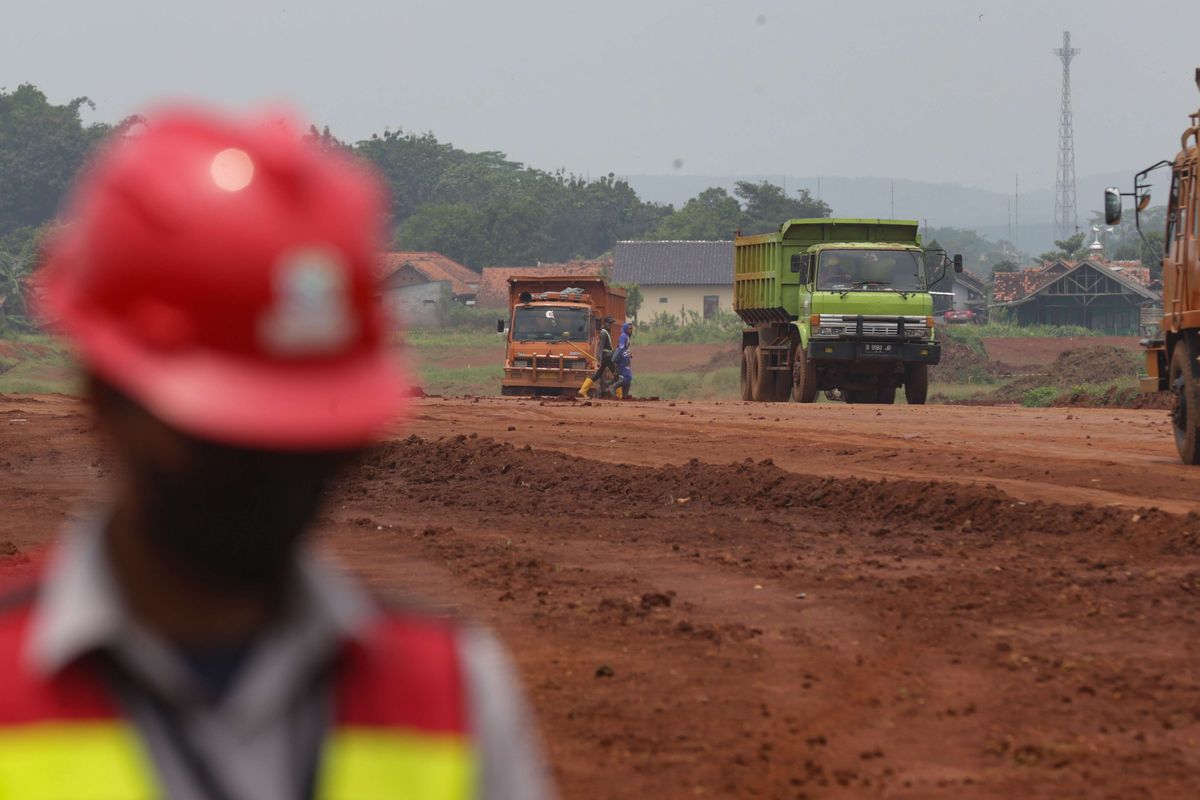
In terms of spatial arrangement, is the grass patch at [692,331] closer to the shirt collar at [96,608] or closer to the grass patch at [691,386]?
the grass patch at [691,386]

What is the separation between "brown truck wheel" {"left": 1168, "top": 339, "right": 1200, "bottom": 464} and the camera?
16266mm

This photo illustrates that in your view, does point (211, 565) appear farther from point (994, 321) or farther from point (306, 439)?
point (994, 321)

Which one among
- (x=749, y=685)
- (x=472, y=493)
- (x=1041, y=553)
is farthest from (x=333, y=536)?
(x=749, y=685)

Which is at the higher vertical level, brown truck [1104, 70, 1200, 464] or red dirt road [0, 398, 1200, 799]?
brown truck [1104, 70, 1200, 464]

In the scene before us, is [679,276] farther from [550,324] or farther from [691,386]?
[550,324]

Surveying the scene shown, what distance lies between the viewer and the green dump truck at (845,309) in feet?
95.9

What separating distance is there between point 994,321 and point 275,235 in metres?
96.1

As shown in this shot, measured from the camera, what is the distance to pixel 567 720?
22.8 ft

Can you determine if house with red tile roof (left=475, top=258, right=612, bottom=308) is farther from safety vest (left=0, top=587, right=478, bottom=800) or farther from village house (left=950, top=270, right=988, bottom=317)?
safety vest (left=0, top=587, right=478, bottom=800)

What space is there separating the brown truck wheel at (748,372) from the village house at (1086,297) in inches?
2157

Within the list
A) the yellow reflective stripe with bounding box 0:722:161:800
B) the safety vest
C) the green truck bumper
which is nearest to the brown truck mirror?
the green truck bumper

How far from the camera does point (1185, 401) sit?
16.7 m

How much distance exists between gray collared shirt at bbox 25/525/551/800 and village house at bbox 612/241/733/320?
98511mm

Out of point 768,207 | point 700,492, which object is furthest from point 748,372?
point 768,207
